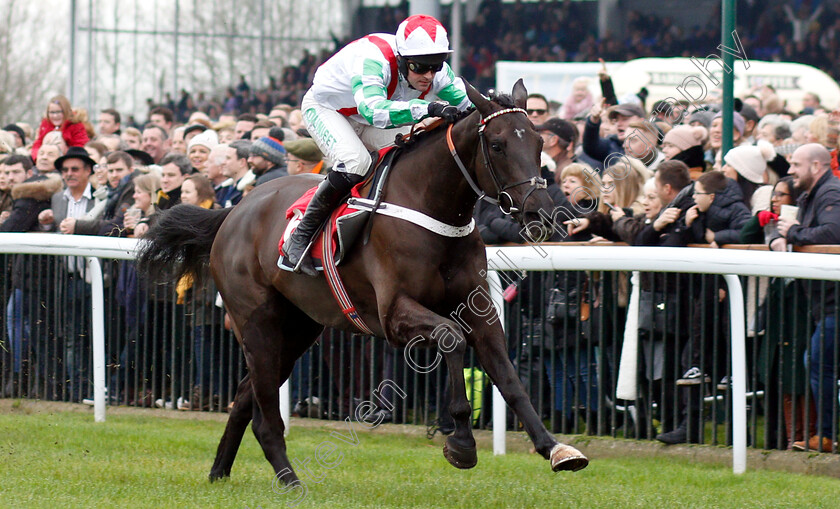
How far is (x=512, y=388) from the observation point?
4.98 metres

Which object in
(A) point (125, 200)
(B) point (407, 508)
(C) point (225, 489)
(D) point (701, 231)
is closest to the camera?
(B) point (407, 508)

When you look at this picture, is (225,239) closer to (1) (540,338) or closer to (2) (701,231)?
(1) (540,338)

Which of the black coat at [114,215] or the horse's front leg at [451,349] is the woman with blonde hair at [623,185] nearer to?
the horse's front leg at [451,349]

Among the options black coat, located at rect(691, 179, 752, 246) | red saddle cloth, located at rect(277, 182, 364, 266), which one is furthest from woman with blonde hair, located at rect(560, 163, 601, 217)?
red saddle cloth, located at rect(277, 182, 364, 266)

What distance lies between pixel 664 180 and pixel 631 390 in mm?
1455

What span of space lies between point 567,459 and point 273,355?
7.04 ft

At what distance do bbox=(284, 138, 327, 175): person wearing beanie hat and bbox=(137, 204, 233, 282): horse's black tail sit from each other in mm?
1489

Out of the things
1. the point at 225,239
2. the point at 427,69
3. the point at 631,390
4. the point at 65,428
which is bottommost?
the point at 65,428

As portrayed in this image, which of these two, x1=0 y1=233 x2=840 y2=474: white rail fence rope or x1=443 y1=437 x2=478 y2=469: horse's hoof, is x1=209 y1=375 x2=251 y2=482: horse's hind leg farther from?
x1=443 y1=437 x2=478 y2=469: horse's hoof

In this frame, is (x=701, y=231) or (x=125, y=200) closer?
(x=701, y=231)

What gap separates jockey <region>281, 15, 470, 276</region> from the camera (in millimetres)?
5238

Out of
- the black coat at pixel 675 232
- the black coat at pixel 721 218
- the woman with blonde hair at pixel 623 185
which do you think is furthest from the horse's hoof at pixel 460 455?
the woman with blonde hair at pixel 623 185

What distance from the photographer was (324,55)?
91.8 feet

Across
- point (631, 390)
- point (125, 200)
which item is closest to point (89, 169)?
point (125, 200)
